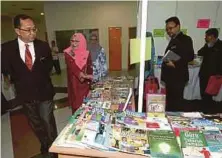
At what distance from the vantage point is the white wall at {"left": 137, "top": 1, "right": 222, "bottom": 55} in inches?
130

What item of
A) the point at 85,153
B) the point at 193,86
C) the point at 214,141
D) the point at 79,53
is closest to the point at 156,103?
the point at 214,141

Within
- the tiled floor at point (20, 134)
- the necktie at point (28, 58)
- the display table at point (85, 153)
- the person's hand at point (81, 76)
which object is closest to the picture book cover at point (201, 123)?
the display table at point (85, 153)

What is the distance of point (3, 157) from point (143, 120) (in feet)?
4.54

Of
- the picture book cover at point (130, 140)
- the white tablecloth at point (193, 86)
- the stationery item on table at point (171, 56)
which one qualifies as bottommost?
the white tablecloth at point (193, 86)

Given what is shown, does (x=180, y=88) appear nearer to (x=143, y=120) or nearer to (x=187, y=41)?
(x=187, y=41)

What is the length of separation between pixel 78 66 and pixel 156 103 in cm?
88

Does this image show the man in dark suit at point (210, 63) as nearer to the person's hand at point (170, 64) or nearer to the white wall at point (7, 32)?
the person's hand at point (170, 64)

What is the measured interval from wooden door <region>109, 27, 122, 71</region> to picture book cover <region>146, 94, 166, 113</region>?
4.68m

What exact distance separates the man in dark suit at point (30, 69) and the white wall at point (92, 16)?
4.50m

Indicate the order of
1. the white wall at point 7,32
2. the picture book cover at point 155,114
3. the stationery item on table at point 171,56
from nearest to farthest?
the picture book cover at point 155,114 < the stationery item on table at point 171,56 < the white wall at point 7,32

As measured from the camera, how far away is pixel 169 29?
2010mm

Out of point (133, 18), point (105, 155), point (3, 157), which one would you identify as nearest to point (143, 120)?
point (105, 155)

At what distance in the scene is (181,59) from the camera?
207 cm

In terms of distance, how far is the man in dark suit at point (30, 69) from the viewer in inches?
62.4
